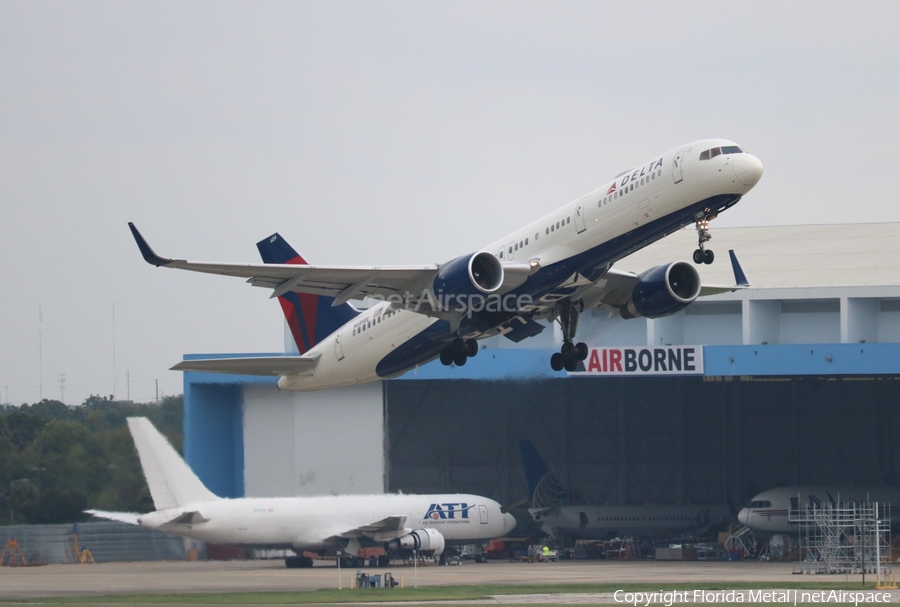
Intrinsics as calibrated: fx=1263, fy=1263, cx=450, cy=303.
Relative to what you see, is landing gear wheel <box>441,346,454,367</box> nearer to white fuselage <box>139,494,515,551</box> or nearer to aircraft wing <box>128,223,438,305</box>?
aircraft wing <box>128,223,438,305</box>

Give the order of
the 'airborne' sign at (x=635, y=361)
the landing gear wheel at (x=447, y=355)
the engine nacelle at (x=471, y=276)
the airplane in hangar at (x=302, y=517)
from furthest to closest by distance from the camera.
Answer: the 'airborne' sign at (x=635, y=361), the airplane in hangar at (x=302, y=517), the landing gear wheel at (x=447, y=355), the engine nacelle at (x=471, y=276)

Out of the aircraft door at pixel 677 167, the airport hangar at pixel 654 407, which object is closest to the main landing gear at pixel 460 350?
the aircraft door at pixel 677 167

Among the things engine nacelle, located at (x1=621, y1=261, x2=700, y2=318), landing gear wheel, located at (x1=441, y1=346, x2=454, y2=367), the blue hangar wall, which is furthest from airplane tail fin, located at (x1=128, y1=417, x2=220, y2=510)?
engine nacelle, located at (x1=621, y1=261, x2=700, y2=318)

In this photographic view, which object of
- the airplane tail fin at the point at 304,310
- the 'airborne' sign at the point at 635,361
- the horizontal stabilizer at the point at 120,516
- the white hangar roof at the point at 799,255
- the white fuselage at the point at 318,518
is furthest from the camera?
the white hangar roof at the point at 799,255

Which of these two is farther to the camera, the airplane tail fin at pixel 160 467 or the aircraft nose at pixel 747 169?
the airplane tail fin at pixel 160 467

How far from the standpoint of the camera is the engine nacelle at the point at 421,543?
59.3 metres

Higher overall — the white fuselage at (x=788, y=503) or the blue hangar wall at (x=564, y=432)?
the blue hangar wall at (x=564, y=432)

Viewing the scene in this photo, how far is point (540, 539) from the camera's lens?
76.4 metres

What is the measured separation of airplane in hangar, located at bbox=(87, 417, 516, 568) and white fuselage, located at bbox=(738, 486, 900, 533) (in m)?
13.8

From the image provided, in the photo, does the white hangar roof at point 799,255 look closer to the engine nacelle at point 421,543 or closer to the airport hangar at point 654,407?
the airport hangar at point 654,407

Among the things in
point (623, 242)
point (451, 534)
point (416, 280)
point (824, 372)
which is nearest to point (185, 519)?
point (451, 534)

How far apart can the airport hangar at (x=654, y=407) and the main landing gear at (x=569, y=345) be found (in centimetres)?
2422

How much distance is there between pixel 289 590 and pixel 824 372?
97.4 feet

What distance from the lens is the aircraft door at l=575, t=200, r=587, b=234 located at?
1404 inches
